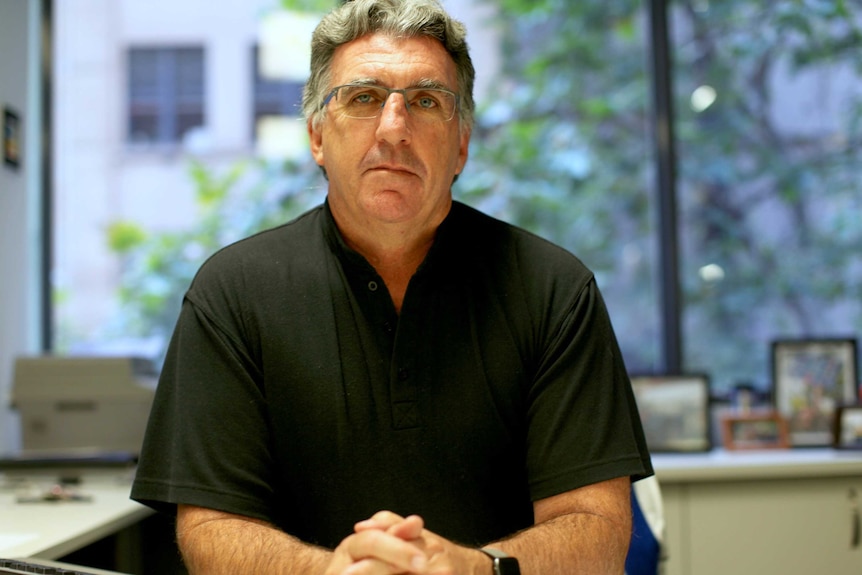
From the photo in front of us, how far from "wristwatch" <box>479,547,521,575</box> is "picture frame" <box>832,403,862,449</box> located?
2.17 metres

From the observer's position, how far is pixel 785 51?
12.3 ft

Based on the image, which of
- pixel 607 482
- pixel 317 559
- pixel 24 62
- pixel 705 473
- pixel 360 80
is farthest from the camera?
pixel 24 62

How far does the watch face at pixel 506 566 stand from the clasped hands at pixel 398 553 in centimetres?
2

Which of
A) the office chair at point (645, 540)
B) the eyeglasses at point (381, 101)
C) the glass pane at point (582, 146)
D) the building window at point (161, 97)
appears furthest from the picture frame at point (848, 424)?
the building window at point (161, 97)

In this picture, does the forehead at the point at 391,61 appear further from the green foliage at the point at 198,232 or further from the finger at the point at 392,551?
the green foliage at the point at 198,232

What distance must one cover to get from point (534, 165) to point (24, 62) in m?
1.86

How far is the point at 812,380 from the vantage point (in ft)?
11.0

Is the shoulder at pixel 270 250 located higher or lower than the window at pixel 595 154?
lower

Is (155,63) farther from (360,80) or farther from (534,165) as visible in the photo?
(360,80)

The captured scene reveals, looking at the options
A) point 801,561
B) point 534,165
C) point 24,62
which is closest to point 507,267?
point 801,561

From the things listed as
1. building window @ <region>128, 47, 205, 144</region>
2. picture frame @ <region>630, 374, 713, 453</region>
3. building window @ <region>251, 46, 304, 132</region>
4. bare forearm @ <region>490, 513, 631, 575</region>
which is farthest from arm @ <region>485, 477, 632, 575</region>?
building window @ <region>128, 47, 205, 144</region>

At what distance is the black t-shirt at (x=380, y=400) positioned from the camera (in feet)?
4.85

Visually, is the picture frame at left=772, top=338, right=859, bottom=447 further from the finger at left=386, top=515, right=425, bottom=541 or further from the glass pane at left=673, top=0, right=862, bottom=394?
the finger at left=386, top=515, right=425, bottom=541

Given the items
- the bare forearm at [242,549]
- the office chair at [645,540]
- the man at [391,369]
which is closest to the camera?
the bare forearm at [242,549]
